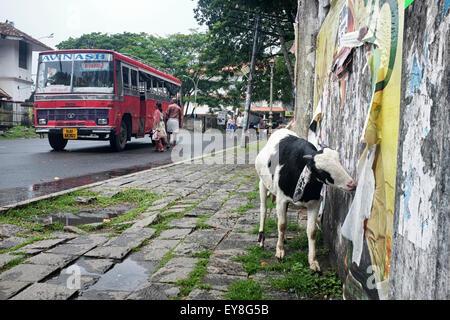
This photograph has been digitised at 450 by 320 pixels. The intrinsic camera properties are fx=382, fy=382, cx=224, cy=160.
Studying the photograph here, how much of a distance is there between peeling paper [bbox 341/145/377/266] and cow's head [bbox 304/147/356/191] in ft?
0.68

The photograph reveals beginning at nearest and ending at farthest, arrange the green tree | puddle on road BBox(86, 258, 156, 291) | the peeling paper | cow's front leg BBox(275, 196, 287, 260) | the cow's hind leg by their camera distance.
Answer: the peeling paper → puddle on road BBox(86, 258, 156, 291) → cow's front leg BBox(275, 196, 287, 260) → the cow's hind leg → the green tree

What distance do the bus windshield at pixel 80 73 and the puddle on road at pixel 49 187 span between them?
15.4 ft

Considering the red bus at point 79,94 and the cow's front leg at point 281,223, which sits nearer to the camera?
the cow's front leg at point 281,223

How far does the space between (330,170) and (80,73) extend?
11824 mm

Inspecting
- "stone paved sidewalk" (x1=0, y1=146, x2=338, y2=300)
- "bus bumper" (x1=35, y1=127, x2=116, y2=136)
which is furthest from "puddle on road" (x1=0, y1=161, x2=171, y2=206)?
"bus bumper" (x1=35, y1=127, x2=116, y2=136)

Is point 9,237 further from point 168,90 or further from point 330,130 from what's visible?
point 168,90

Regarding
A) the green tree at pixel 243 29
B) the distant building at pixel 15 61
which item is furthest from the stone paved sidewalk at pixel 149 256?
the distant building at pixel 15 61

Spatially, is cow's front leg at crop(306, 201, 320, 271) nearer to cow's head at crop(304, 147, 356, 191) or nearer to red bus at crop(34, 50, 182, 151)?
cow's head at crop(304, 147, 356, 191)

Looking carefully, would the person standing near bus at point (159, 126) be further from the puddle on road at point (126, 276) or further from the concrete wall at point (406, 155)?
the concrete wall at point (406, 155)

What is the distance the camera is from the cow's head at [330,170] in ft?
8.82

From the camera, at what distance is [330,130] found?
427 centimetres

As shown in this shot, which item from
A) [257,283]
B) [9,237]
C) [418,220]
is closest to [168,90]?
[9,237]

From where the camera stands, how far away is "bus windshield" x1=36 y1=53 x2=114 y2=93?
41.9ft
